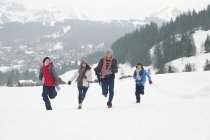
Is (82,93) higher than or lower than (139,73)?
lower

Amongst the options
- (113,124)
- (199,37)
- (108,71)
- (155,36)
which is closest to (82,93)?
(108,71)

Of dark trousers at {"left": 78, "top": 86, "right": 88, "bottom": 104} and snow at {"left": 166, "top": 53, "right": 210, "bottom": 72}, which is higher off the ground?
snow at {"left": 166, "top": 53, "right": 210, "bottom": 72}

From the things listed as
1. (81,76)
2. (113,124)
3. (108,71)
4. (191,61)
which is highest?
(191,61)

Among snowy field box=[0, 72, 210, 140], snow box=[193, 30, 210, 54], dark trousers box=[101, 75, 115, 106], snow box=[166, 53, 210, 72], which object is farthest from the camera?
snow box=[193, 30, 210, 54]

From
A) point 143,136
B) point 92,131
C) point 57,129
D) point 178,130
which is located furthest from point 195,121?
point 57,129

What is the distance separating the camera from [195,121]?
9.47 metres

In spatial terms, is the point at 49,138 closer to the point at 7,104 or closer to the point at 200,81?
the point at 7,104

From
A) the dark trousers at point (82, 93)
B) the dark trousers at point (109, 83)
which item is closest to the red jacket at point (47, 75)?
the dark trousers at point (82, 93)

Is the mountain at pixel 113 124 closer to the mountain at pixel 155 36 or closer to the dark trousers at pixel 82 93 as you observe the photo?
the dark trousers at pixel 82 93

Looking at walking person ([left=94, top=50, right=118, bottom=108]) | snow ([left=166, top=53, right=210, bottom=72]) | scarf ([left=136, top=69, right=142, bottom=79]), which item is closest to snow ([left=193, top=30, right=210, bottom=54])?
snow ([left=166, top=53, right=210, bottom=72])

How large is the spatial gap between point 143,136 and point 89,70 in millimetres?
5994

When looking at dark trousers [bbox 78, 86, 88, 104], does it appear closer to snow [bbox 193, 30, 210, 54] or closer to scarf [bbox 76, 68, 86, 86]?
scarf [bbox 76, 68, 86, 86]

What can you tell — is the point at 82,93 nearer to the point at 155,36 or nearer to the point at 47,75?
the point at 47,75

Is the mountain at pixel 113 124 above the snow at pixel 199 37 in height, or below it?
below
